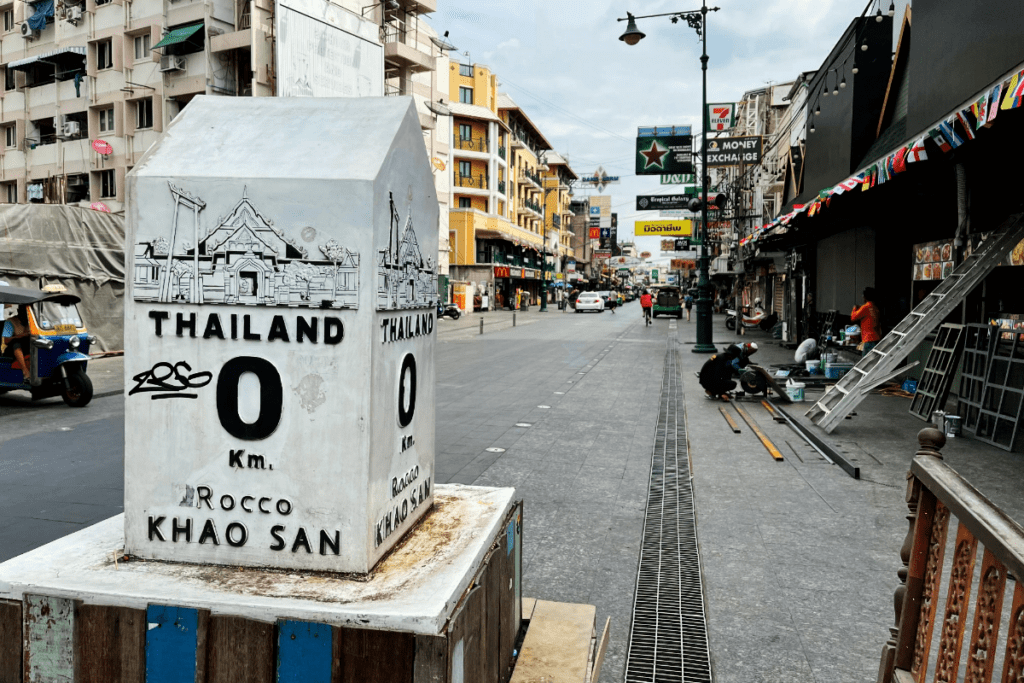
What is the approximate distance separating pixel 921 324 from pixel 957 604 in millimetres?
7945

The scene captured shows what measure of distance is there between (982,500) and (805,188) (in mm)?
19761

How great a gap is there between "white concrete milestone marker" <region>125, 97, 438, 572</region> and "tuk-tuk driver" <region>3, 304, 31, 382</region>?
1062cm

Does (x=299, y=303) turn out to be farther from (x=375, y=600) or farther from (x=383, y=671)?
(x=383, y=671)

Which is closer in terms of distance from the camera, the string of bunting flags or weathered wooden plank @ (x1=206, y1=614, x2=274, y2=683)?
weathered wooden plank @ (x1=206, y1=614, x2=274, y2=683)

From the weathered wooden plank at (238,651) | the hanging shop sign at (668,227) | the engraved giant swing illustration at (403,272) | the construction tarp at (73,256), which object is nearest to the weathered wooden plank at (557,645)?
the weathered wooden plank at (238,651)

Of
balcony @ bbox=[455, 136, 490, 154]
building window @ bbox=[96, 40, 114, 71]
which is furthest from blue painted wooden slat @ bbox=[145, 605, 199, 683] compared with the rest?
balcony @ bbox=[455, 136, 490, 154]

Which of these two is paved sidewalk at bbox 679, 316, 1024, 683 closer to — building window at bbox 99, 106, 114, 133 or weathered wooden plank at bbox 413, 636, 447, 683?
weathered wooden plank at bbox 413, 636, 447, 683

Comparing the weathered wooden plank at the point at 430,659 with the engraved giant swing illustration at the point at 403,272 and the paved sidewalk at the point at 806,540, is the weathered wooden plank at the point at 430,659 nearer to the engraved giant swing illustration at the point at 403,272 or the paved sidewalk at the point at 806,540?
the engraved giant swing illustration at the point at 403,272

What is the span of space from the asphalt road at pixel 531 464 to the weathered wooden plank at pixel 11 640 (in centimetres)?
237

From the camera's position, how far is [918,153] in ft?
26.1

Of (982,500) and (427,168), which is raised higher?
(427,168)

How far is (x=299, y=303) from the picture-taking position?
1.90 m

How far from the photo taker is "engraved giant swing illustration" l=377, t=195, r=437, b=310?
1.98 metres

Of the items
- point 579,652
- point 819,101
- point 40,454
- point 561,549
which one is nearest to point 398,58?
point 819,101
